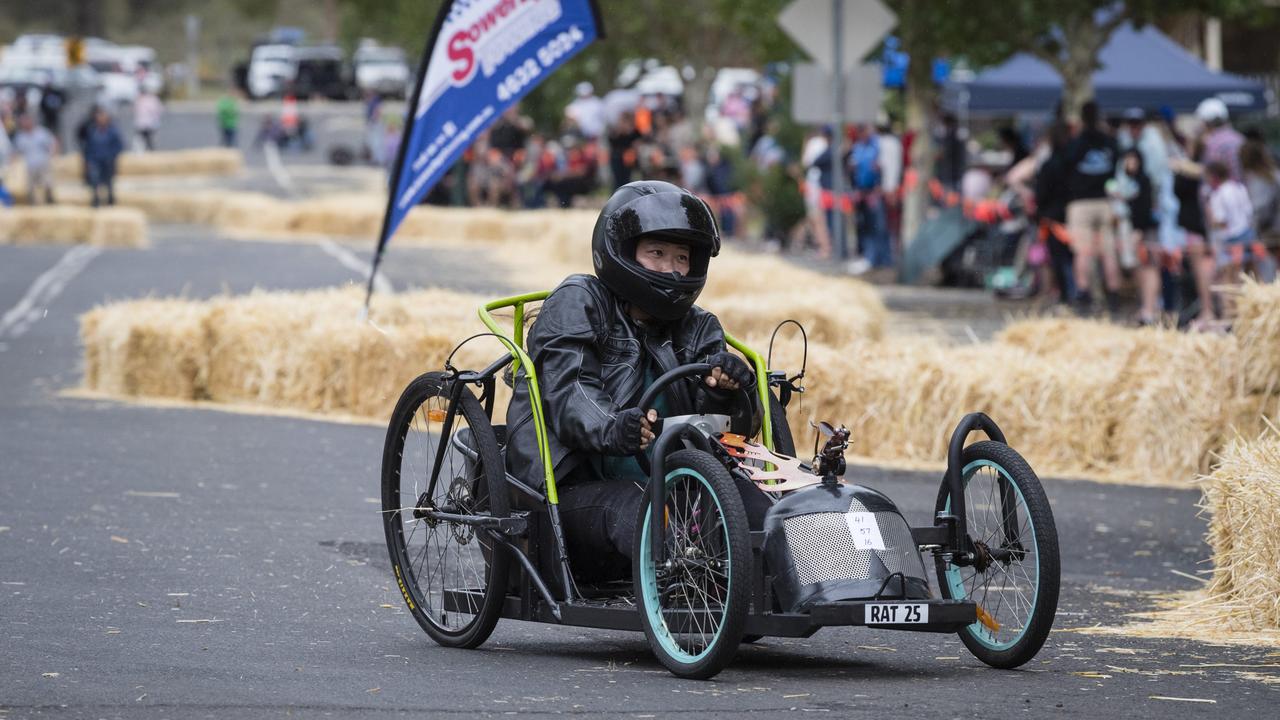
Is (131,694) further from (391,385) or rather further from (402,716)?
(391,385)

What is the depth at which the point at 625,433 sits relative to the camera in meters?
6.14

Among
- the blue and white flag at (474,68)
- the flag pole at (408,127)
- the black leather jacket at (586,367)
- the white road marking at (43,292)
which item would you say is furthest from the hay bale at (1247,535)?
the white road marking at (43,292)

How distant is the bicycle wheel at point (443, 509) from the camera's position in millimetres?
6500

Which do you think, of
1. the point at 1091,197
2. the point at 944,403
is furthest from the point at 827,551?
the point at 1091,197

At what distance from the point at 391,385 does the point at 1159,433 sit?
4834 millimetres

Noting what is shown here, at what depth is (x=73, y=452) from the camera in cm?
1145

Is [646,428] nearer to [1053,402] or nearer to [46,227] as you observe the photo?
[1053,402]

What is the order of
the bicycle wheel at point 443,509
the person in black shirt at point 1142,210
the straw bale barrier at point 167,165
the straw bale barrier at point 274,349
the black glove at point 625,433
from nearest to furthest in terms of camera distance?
the black glove at point 625,433
the bicycle wheel at point 443,509
the straw bale barrier at point 274,349
the person in black shirt at point 1142,210
the straw bale barrier at point 167,165

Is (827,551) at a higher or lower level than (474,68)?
lower

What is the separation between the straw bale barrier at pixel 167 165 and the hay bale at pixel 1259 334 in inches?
1730

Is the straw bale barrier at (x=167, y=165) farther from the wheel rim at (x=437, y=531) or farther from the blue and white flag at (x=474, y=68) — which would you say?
the wheel rim at (x=437, y=531)

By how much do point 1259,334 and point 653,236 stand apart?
5689mm

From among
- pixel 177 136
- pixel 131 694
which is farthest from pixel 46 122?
pixel 131 694

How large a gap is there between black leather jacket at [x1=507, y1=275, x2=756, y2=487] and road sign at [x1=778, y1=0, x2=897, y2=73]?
15.5 metres
